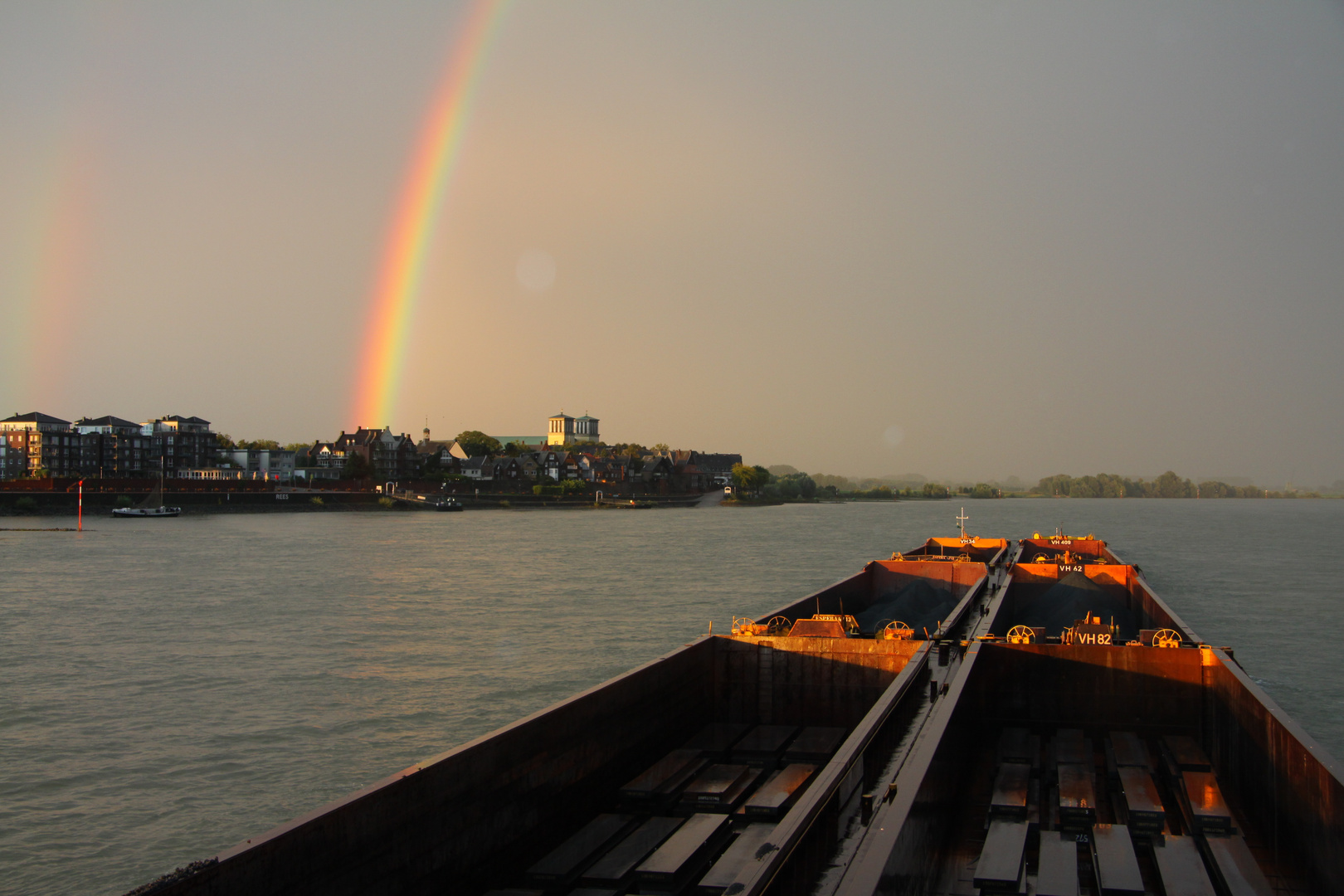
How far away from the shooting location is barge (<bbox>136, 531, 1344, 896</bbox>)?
8469 mm

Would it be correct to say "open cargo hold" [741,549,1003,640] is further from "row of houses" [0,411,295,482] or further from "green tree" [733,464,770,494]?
"green tree" [733,464,770,494]

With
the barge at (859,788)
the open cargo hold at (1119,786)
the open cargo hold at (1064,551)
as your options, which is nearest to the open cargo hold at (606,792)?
the barge at (859,788)

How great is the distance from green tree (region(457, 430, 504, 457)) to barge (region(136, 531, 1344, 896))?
14398 centimetres

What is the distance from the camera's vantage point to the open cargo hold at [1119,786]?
31.2ft

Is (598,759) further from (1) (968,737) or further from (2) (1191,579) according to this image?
(2) (1191,579)

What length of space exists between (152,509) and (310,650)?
78.2 metres

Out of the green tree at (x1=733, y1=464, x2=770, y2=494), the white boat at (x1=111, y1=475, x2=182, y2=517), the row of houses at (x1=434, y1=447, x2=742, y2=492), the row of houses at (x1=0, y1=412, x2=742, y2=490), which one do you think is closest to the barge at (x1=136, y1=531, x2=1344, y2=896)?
the white boat at (x1=111, y1=475, x2=182, y2=517)

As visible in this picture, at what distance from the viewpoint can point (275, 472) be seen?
15175cm

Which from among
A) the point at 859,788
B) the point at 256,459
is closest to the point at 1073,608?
the point at 859,788

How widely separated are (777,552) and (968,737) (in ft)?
167

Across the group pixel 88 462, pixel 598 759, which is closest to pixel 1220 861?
pixel 598 759

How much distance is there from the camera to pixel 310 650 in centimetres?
2664

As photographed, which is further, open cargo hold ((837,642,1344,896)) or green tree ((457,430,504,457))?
green tree ((457,430,504,457))

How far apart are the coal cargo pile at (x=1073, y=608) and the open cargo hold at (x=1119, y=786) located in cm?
Answer: 967
